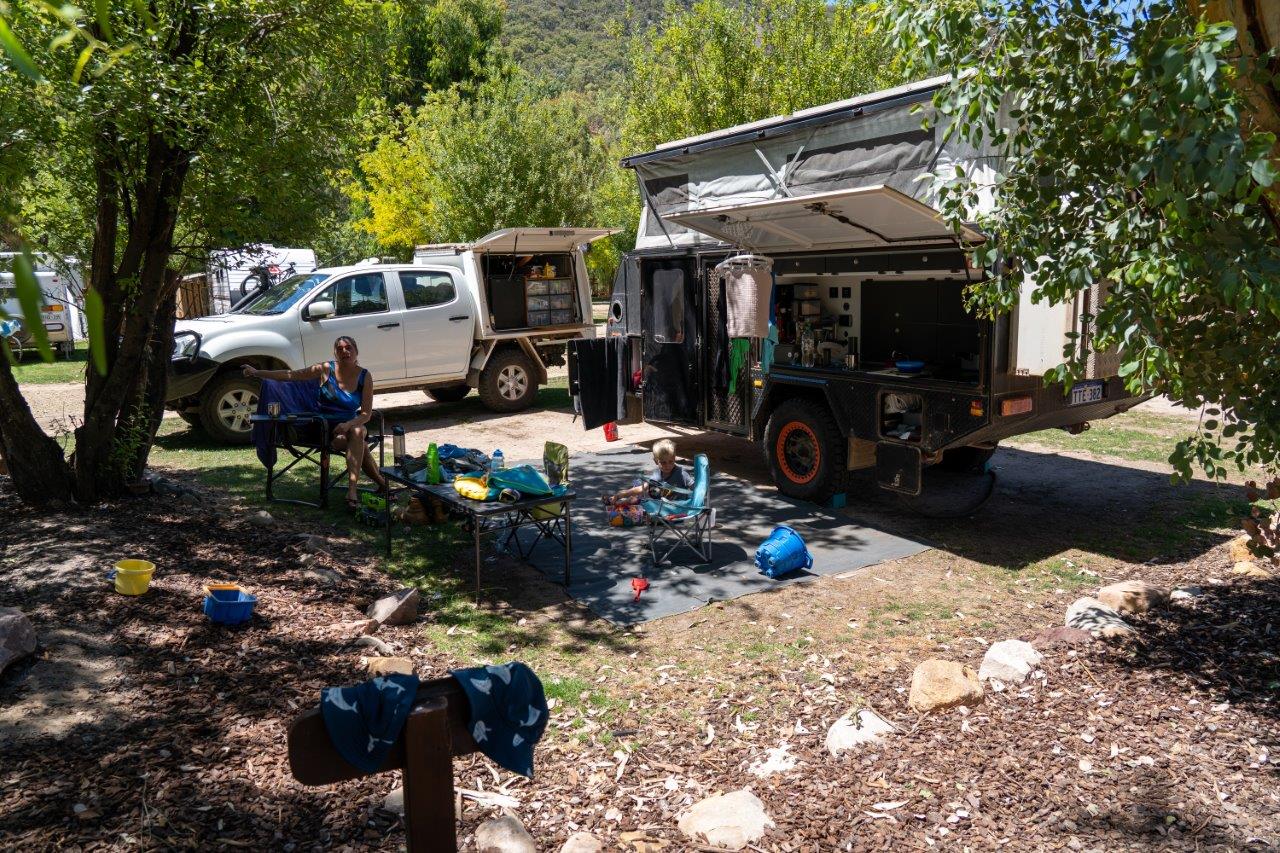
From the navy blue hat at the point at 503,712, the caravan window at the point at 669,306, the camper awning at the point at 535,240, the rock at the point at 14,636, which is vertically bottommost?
the rock at the point at 14,636

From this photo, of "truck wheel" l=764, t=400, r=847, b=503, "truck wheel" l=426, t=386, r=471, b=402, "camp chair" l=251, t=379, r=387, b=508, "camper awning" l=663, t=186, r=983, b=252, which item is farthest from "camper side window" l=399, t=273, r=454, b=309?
"truck wheel" l=764, t=400, r=847, b=503

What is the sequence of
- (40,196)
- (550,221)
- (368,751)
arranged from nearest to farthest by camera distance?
(368,751) < (40,196) < (550,221)

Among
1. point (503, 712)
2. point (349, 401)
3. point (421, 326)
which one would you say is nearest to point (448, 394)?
→ point (421, 326)

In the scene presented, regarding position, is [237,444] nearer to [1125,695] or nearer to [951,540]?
[951,540]

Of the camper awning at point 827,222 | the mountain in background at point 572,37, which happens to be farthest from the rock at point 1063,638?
the mountain in background at point 572,37

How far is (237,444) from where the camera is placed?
33.9 feet

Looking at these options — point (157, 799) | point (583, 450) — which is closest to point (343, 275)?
point (583, 450)

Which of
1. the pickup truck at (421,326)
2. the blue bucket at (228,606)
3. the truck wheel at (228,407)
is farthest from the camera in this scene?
the pickup truck at (421,326)

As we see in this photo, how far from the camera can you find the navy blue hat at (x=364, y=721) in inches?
95.5

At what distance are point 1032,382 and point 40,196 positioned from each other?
7.19m

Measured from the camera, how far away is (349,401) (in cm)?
788

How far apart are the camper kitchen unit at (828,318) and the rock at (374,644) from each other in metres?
4.01

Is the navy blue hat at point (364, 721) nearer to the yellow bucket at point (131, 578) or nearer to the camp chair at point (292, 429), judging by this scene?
the yellow bucket at point (131, 578)

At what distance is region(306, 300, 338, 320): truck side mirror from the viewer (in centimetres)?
1081
